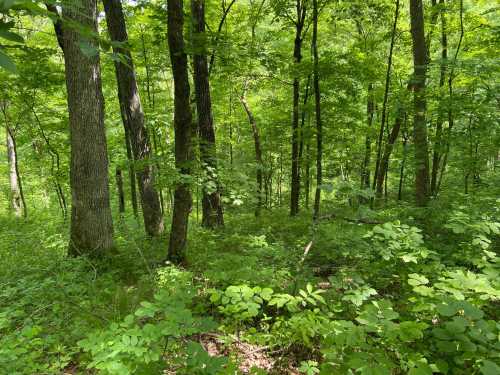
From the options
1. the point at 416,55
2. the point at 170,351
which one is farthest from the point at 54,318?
the point at 416,55

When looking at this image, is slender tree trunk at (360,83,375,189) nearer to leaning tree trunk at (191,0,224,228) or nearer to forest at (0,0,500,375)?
forest at (0,0,500,375)

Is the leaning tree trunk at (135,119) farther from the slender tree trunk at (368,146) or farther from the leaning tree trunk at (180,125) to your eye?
the slender tree trunk at (368,146)

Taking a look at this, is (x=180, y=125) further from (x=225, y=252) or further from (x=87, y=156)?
(x=225, y=252)

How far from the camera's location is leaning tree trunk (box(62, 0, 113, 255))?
4.98 metres

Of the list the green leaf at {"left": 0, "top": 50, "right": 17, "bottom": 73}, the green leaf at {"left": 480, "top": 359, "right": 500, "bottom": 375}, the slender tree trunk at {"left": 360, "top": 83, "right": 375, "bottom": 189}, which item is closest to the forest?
the green leaf at {"left": 0, "top": 50, "right": 17, "bottom": 73}

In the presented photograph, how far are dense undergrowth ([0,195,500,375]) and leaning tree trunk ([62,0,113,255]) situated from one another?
494 mm

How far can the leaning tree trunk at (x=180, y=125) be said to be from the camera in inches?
146

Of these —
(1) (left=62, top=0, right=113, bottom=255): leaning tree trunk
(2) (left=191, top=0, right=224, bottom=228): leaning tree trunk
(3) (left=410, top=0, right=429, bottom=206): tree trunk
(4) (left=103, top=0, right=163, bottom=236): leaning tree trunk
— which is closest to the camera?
(1) (left=62, top=0, right=113, bottom=255): leaning tree trunk

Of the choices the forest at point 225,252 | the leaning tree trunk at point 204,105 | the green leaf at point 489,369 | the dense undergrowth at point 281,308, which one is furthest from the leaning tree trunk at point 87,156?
the green leaf at point 489,369

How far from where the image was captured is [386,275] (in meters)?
3.44

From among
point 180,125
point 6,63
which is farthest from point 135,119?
point 6,63

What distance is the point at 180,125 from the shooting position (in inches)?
159

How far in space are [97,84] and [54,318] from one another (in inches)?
146

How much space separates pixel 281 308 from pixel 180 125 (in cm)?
257
